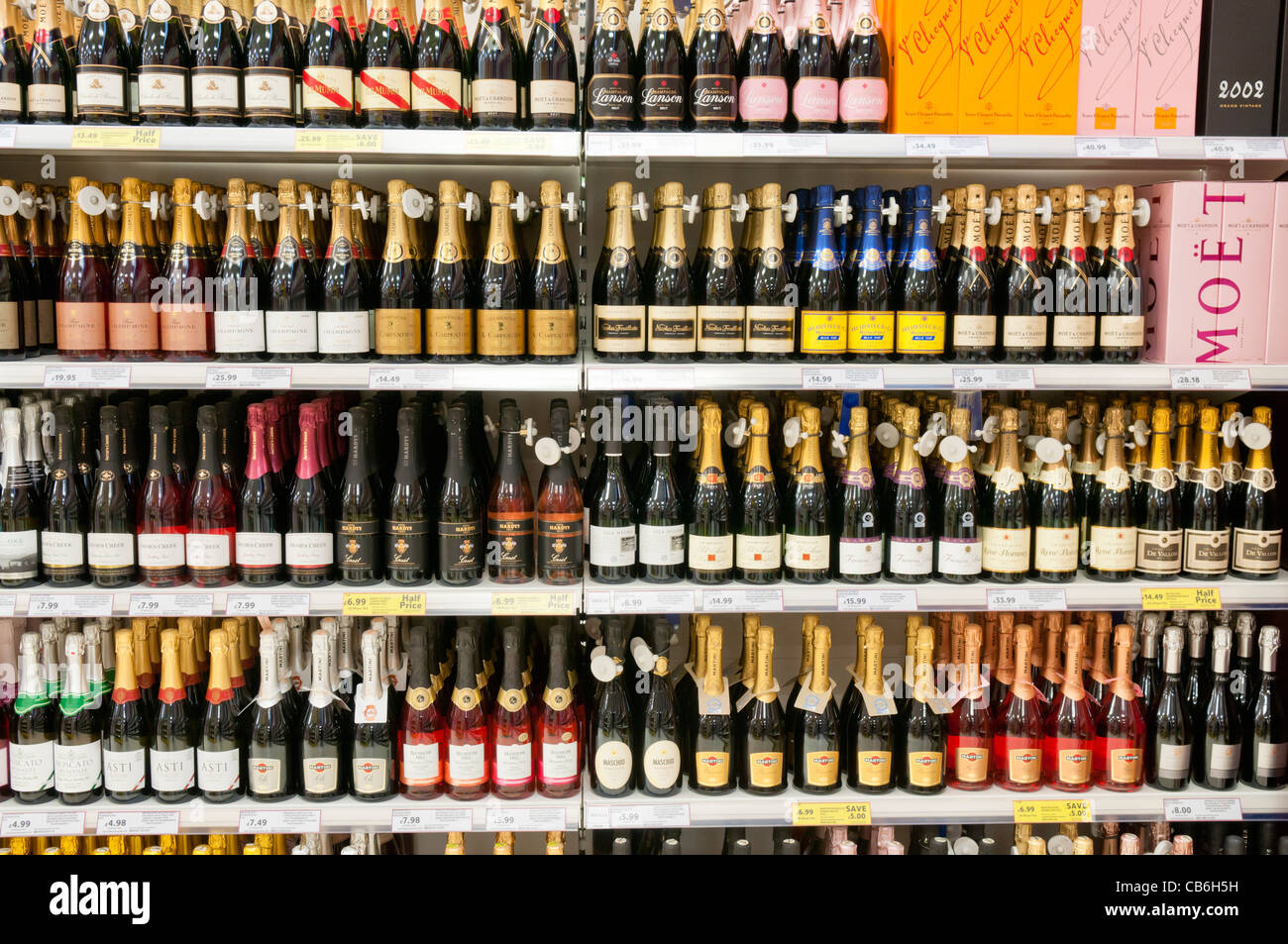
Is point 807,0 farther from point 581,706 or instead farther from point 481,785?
point 481,785

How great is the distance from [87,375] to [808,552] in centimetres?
158

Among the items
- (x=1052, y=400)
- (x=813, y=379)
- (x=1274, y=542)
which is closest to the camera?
(x=813, y=379)

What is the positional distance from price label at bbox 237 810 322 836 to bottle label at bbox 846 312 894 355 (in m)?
1.57

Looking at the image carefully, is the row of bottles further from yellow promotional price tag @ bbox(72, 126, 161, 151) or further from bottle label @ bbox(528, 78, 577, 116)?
yellow promotional price tag @ bbox(72, 126, 161, 151)

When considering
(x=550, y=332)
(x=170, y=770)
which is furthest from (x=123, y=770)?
(x=550, y=332)

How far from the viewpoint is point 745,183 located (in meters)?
2.69

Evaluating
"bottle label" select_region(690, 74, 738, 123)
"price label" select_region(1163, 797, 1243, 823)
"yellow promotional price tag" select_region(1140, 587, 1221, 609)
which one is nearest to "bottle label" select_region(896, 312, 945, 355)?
"bottle label" select_region(690, 74, 738, 123)

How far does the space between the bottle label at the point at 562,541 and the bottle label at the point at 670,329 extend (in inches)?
16.4

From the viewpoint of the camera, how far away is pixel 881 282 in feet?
7.74

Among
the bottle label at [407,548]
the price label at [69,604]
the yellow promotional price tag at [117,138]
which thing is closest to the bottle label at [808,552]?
the bottle label at [407,548]

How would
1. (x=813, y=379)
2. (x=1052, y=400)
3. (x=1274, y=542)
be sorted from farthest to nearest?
(x=1052, y=400) < (x=1274, y=542) < (x=813, y=379)

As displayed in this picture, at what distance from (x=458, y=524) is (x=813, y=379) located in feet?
2.72

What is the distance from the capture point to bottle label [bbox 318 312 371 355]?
219 cm

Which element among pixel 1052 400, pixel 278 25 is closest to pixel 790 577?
pixel 1052 400
